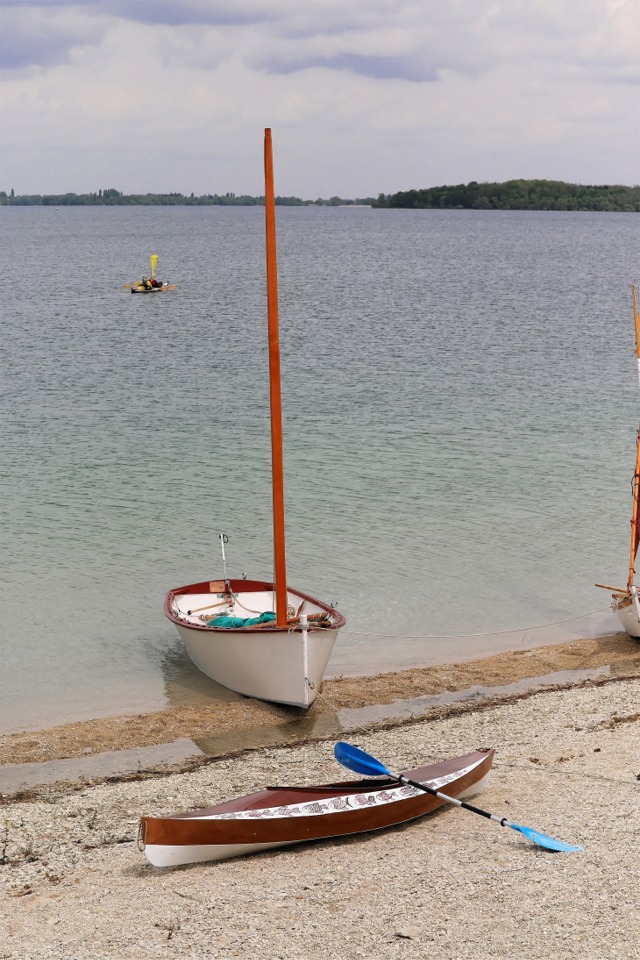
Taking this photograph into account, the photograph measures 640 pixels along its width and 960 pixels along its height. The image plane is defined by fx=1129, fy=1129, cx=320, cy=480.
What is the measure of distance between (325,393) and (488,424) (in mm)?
7514

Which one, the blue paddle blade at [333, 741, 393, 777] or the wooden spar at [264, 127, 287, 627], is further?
the wooden spar at [264, 127, 287, 627]

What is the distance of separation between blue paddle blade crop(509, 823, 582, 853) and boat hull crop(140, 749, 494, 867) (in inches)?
49.2

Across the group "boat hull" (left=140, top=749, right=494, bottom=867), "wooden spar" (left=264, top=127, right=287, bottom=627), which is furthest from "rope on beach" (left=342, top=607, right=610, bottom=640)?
"boat hull" (left=140, top=749, right=494, bottom=867)

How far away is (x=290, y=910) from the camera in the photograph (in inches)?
393

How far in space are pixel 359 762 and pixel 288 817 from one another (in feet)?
4.46

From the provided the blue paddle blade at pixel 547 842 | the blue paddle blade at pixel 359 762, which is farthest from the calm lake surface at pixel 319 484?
the blue paddle blade at pixel 547 842

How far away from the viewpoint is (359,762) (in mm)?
12477

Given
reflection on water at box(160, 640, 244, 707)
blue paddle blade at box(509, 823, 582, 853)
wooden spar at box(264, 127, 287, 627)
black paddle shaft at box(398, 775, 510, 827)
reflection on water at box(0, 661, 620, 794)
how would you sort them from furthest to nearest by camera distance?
1. reflection on water at box(160, 640, 244, 707)
2. wooden spar at box(264, 127, 287, 627)
3. reflection on water at box(0, 661, 620, 794)
4. black paddle shaft at box(398, 775, 510, 827)
5. blue paddle blade at box(509, 823, 582, 853)

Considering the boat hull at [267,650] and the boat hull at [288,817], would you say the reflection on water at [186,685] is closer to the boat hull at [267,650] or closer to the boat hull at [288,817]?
the boat hull at [267,650]

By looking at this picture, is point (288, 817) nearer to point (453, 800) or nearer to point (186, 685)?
point (453, 800)

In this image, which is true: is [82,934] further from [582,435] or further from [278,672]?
[582,435]

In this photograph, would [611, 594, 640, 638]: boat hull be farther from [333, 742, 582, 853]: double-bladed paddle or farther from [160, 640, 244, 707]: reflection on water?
[333, 742, 582, 853]: double-bladed paddle

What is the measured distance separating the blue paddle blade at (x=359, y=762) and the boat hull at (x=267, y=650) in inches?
119

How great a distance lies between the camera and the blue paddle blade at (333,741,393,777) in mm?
12383
